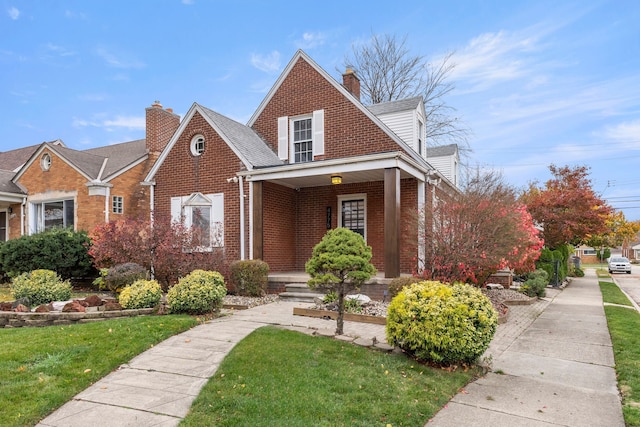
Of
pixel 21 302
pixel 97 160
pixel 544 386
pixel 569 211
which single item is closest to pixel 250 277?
pixel 21 302

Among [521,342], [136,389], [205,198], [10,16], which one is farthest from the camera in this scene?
[205,198]

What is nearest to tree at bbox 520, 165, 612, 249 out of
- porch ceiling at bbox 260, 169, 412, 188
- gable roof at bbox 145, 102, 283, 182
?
porch ceiling at bbox 260, 169, 412, 188

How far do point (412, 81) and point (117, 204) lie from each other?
1974cm

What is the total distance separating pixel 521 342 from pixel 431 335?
310cm

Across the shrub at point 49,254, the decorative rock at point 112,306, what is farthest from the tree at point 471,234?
the shrub at point 49,254

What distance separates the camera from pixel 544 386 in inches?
196

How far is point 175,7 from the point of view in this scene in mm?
12195

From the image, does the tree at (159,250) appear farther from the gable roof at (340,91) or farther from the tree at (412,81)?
the tree at (412,81)

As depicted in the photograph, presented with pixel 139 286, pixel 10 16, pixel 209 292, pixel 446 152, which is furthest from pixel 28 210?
pixel 446 152

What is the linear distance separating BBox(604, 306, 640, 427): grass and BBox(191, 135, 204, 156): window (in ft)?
39.3

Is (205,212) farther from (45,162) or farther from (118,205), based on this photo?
(45,162)

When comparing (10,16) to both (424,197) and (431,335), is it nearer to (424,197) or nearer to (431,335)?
(424,197)

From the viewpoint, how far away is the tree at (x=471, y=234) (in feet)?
30.6

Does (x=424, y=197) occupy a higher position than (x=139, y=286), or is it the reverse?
(x=424, y=197)
